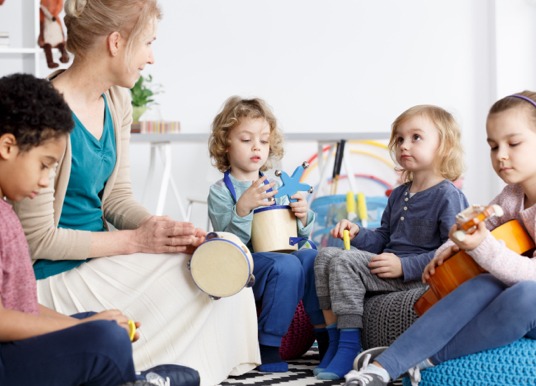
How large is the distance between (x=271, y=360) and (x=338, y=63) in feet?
11.6

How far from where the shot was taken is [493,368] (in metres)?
1.86

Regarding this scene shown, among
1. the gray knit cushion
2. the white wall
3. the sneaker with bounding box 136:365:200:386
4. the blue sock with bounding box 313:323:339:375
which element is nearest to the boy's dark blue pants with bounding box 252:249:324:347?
the blue sock with bounding box 313:323:339:375

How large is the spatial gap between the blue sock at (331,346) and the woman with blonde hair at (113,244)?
0.85ft

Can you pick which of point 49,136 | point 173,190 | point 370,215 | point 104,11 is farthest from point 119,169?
point 173,190

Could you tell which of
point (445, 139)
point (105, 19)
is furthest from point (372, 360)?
point (105, 19)

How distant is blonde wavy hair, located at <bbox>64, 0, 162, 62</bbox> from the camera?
2.14m

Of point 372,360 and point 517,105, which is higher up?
point 517,105

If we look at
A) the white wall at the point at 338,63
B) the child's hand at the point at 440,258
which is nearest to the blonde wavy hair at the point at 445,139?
the child's hand at the point at 440,258

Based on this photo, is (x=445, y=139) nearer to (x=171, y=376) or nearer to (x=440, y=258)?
(x=440, y=258)

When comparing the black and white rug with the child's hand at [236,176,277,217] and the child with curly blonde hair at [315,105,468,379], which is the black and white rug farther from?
the child's hand at [236,176,277,217]

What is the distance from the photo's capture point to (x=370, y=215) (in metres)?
4.34

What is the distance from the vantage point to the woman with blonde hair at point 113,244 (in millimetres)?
2084

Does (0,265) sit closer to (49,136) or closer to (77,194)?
(49,136)

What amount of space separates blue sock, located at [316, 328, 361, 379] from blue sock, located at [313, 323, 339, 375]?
4 centimetres
